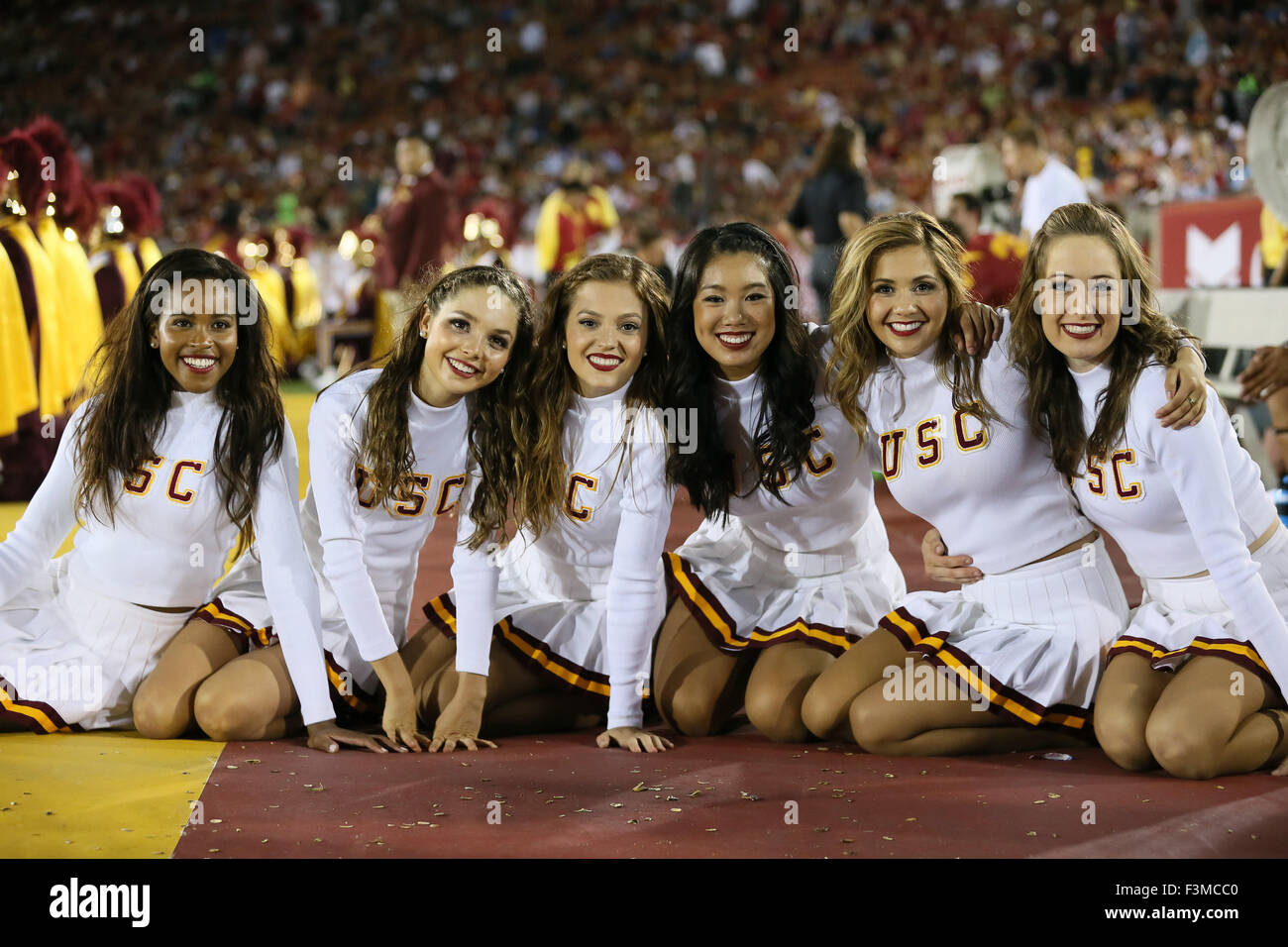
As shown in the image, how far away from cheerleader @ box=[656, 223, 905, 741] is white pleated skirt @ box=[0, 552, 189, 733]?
46.2 inches

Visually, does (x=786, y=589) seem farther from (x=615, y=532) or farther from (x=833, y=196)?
(x=833, y=196)

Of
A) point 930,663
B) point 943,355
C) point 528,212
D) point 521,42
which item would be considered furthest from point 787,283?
point 521,42

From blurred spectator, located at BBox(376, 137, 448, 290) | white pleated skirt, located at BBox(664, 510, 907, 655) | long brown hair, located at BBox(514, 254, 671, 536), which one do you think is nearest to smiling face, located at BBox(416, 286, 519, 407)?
long brown hair, located at BBox(514, 254, 671, 536)

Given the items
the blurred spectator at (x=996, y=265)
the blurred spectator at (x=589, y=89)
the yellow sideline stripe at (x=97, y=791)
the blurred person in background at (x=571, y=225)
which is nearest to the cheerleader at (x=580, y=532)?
the yellow sideline stripe at (x=97, y=791)

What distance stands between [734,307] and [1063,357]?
714mm

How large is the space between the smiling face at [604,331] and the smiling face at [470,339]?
0.15 metres

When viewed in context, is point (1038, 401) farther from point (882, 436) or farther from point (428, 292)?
point (428, 292)

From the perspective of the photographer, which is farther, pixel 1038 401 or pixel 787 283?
pixel 787 283

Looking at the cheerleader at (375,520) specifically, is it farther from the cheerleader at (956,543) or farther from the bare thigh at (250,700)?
the cheerleader at (956,543)

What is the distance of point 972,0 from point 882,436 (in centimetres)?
1927

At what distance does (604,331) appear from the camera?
3168 mm

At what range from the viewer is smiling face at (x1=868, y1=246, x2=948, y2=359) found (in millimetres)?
3096

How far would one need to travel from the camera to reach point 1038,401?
118 inches
